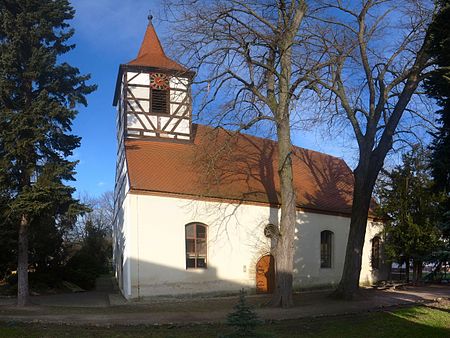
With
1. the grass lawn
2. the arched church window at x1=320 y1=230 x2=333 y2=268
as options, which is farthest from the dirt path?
the arched church window at x1=320 y1=230 x2=333 y2=268

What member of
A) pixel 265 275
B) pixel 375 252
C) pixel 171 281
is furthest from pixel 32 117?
pixel 375 252

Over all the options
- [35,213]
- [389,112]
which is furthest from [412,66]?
[35,213]

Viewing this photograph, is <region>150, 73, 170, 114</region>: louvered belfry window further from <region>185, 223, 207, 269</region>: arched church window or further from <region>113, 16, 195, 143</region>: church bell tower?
<region>185, 223, 207, 269</region>: arched church window

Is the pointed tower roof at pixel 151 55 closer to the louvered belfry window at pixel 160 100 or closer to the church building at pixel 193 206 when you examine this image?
the church building at pixel 193 206

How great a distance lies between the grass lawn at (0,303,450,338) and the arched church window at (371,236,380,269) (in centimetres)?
1392

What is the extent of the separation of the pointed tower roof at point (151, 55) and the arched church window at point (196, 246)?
7.55 metres

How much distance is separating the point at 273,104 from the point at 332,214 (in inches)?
388

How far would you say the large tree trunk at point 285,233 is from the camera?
16516 mm

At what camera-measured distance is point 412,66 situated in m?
18.4

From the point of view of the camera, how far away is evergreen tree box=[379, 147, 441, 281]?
2333 centimetres

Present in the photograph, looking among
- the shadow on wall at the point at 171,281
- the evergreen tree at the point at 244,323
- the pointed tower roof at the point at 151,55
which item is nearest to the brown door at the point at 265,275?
the shadow on wall at the point at 171,281

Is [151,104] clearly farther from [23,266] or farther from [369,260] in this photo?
[369,260]

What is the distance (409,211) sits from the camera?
24.4m

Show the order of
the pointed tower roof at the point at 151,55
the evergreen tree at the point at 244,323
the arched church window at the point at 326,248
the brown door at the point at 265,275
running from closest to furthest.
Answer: the evergreen tree at the point at 244,323 → the brown door at the point at 265,275 → the pointed tower roof at the point at 151,55 → the arched church window at the point at 326,248
